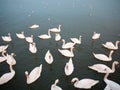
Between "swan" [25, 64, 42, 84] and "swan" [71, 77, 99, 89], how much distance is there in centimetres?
166

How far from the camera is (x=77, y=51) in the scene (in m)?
11.6

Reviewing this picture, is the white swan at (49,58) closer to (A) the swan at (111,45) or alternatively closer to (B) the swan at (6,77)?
(B) the swan at (6,77)

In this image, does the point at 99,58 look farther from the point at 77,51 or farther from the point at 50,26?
the point at 50,26

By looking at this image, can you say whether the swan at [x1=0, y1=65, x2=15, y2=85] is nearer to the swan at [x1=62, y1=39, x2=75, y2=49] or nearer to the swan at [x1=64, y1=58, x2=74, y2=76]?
the swan at [x1=64, y1=58, x2=74, y2=76]

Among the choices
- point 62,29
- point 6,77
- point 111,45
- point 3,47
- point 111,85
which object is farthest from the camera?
point 62,29

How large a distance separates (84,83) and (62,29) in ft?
21.2

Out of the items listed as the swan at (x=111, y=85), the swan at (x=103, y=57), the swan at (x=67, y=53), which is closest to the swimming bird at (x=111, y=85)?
the swan at (x=111, y=85)

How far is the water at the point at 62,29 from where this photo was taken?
373 inches

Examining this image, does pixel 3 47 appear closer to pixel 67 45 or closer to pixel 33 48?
pixel 33 48

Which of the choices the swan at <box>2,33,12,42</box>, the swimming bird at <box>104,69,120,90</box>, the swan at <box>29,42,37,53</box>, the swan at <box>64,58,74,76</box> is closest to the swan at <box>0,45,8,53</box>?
the swan at <box>2,33,12,42</box>

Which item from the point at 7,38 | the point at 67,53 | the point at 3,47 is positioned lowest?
the point at 67,53

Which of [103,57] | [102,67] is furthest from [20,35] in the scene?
[102,67]

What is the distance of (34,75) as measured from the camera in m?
9.15

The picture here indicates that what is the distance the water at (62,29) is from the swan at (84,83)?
279 mm
